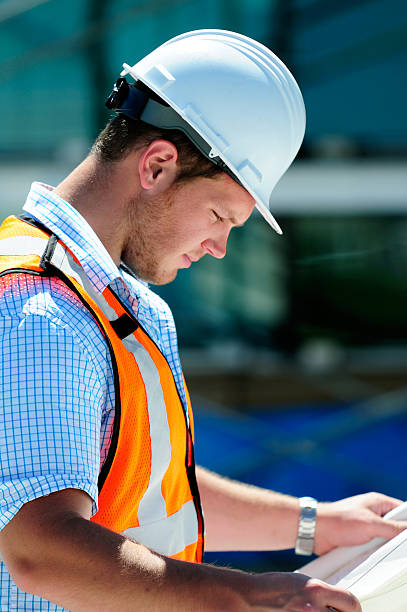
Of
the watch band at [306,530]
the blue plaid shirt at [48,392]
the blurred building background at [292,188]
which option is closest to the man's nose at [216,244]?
the blue plaid shirt at [48,392]

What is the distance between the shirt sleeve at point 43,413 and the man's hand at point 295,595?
11.2 inches

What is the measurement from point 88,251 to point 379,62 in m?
4.32

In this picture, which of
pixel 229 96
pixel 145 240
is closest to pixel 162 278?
pixel 145 240

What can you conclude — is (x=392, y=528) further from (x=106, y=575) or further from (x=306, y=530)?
(x=106, y=575)

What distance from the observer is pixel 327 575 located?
168cm

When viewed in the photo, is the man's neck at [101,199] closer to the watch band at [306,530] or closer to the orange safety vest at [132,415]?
the orange safety vest at [132,415]

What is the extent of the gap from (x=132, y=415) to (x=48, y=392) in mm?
198

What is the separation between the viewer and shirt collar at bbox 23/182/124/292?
1346mm

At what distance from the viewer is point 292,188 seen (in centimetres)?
520

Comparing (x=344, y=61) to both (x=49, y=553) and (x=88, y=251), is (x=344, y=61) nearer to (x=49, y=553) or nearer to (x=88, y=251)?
(x=88, y=251)

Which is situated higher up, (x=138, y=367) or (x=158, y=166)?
(x=158, y=166)

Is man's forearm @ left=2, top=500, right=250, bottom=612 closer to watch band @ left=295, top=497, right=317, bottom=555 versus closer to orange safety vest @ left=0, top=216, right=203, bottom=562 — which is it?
orange safety vest @ left=0, top=216, right=203, bottom=562

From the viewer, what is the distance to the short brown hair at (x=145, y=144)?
1486mm

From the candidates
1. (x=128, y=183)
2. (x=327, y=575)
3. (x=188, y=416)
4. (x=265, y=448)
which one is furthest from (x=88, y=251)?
(x=265, y=448)
